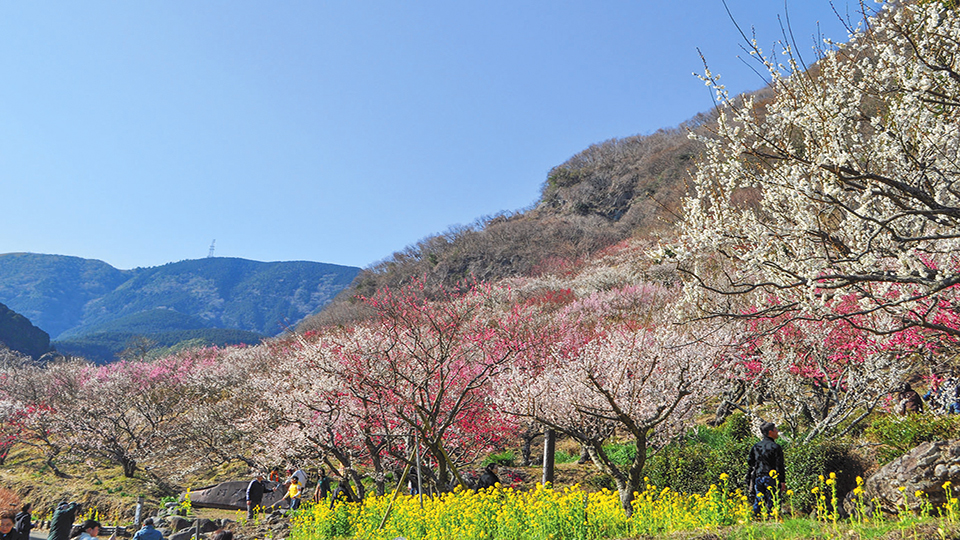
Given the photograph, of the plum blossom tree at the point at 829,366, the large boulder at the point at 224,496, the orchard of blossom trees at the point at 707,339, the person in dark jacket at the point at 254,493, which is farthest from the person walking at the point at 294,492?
the plum blossom tree at the point at 829,366

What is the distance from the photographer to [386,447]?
11703 mm

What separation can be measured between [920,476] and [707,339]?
4.81 metres

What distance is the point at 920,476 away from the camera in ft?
19.2

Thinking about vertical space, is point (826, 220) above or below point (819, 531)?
above

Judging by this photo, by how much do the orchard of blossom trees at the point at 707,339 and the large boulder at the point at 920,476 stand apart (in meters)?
1.35

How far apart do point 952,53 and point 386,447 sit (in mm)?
11406

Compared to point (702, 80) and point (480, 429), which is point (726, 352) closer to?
point (480, 429)

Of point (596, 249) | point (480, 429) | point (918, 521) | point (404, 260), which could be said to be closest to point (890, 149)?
point (918, 521)

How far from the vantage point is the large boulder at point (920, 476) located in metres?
5.69

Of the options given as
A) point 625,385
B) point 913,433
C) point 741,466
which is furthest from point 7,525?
point 913,433

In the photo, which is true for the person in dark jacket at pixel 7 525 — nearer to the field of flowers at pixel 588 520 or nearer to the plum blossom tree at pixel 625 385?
the field of flowers at pixel 588 520

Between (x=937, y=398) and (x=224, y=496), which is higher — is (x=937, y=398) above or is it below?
above

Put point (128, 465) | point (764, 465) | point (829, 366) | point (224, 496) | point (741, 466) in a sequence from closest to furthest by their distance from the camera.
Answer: point (764, 465), point (741, 466), point (829, 366), point (224, 496), point (128, 465)

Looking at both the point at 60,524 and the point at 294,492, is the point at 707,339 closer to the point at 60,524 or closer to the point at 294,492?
the point at 294,492
